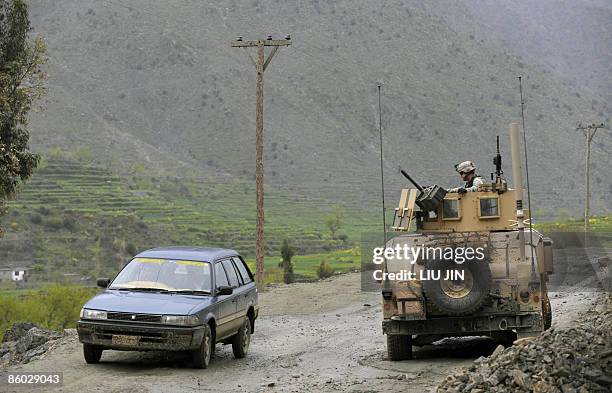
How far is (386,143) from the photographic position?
97.1m

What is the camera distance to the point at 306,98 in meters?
106

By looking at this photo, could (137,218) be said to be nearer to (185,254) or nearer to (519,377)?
(185,254)

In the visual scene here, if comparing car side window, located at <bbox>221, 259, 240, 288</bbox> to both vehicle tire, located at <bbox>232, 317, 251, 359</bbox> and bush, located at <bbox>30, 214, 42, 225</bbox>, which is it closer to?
vehicle tire, located at <bbox>232, 317, 251, 359</bbox>

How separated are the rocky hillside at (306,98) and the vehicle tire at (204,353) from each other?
231ft

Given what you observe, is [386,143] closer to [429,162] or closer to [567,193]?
[429,162]

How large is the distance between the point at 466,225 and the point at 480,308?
217cm

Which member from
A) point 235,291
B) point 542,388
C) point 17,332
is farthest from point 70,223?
point 542,388

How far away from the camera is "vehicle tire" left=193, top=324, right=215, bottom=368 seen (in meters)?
13.4

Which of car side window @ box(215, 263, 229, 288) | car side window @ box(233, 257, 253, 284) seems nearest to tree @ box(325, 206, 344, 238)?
car side window @ box(233, 257, 253, 284)

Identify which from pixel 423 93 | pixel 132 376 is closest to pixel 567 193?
pixel 423 93

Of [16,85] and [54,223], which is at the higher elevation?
[16,85]

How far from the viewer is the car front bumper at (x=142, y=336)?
12914 mm

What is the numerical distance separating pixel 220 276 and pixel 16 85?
15.6 meters

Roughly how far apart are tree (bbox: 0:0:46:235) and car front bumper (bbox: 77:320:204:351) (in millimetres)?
13405
